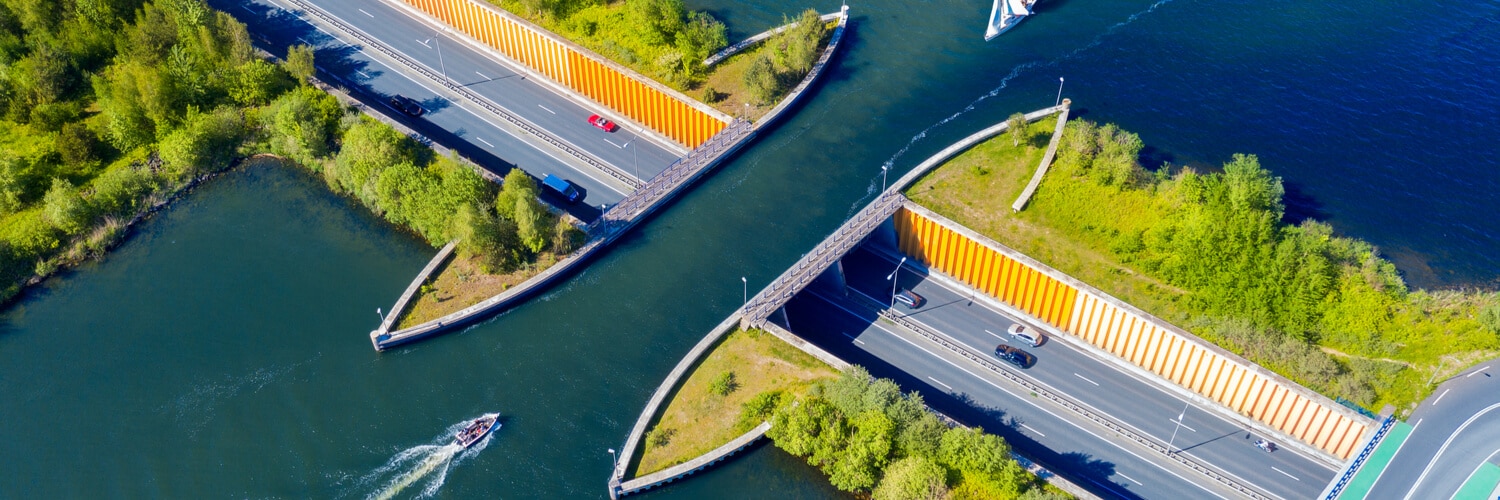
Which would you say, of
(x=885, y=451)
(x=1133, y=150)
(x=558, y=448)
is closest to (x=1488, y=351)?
(x=1133, y=150)

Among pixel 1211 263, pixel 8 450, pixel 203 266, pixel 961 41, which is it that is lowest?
pixel 8 450

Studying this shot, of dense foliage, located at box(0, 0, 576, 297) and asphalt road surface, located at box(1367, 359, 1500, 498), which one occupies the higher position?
dense foliage, located at box(0, 0, 576, 297)

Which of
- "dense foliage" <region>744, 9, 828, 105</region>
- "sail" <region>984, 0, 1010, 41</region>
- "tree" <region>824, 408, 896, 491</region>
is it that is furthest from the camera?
"sail" <region>984, 0, 1010, 41</region>

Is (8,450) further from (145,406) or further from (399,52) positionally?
(399,52)

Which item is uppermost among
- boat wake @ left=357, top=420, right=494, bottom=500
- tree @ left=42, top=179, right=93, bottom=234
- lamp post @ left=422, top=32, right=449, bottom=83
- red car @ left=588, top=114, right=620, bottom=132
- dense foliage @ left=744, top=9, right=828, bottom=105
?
dense foliage @ left=744, top=9, right=828, bottom=105

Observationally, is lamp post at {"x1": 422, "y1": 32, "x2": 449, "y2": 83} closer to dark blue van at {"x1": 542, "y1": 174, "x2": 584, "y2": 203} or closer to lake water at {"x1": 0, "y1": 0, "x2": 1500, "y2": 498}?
lake water at {"x1": 0, "y1": 0, "x2": 1500, "y2": 498}

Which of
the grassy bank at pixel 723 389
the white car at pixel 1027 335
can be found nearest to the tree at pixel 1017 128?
the white car at pixel 1027 335

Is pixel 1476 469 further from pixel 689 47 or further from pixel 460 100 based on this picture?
pixel 460 100

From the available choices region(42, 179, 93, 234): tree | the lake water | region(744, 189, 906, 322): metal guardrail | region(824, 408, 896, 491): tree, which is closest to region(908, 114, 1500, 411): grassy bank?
region(744, 189, 906, 322): metal guardrail
